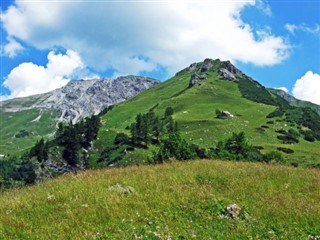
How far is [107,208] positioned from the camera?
12930mm

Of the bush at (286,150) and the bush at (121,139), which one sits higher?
the bush at (121,139)

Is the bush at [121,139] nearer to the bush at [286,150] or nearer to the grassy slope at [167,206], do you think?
the bush at [286,150]

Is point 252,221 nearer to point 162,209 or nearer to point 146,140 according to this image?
point 162,209

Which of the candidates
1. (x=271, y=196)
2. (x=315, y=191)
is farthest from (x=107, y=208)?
(x=315, y=191)

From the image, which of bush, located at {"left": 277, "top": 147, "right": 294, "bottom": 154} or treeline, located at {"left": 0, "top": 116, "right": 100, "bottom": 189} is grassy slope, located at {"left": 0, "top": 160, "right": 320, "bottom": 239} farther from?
treeline, located at {"left": 0, "top": 116, "right": 100, "bottom": 189}

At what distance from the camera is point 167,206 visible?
13570mm

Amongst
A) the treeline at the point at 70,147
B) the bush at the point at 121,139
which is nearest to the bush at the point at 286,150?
the bush at the point at 121,139

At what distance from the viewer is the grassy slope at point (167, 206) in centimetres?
1158

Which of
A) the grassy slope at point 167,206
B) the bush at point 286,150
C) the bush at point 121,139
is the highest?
the bush at point 121,139

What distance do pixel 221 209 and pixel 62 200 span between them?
18.1 ft

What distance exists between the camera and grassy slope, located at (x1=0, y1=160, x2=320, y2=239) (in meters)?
11.6

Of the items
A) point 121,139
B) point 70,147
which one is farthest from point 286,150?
point 70,147

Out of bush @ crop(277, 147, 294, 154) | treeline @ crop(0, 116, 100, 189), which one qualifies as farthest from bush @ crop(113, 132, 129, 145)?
bush @ crop(277, 147, 294, 154)

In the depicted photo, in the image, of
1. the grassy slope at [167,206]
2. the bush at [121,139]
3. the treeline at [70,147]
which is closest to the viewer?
the grassy slope at [167,206]
